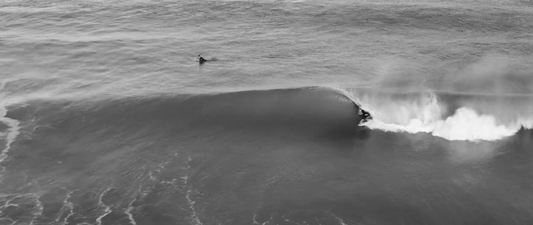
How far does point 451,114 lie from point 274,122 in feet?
69.9

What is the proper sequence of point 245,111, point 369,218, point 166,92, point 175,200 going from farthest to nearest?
point 166,92, point 245,111, point 175,200, point 369,218

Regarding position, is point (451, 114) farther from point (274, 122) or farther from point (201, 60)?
point (201, 60)

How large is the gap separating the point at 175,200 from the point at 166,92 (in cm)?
2279

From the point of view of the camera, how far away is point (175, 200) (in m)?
40.1

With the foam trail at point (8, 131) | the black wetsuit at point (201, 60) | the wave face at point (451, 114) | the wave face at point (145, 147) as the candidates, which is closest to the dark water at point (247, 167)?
the wave face at point (145, 147)

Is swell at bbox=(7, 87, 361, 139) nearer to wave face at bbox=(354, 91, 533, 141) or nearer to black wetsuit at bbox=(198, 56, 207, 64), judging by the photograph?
wave face at bbox=(354, 91, 533, 141)

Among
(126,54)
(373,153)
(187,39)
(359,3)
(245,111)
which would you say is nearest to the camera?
(373,153)

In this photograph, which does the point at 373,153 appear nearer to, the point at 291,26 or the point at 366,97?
the point at 366,97

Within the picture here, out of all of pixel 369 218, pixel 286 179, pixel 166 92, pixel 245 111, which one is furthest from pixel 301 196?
pixel 166 92

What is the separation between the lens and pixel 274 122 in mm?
52250

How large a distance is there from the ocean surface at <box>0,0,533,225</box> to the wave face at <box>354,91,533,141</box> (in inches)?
8.6

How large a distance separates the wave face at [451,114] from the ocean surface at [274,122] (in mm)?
219

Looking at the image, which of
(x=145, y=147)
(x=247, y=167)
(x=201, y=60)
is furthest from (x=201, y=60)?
(x=247, y=167)

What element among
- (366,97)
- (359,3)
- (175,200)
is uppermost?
(359,3)
